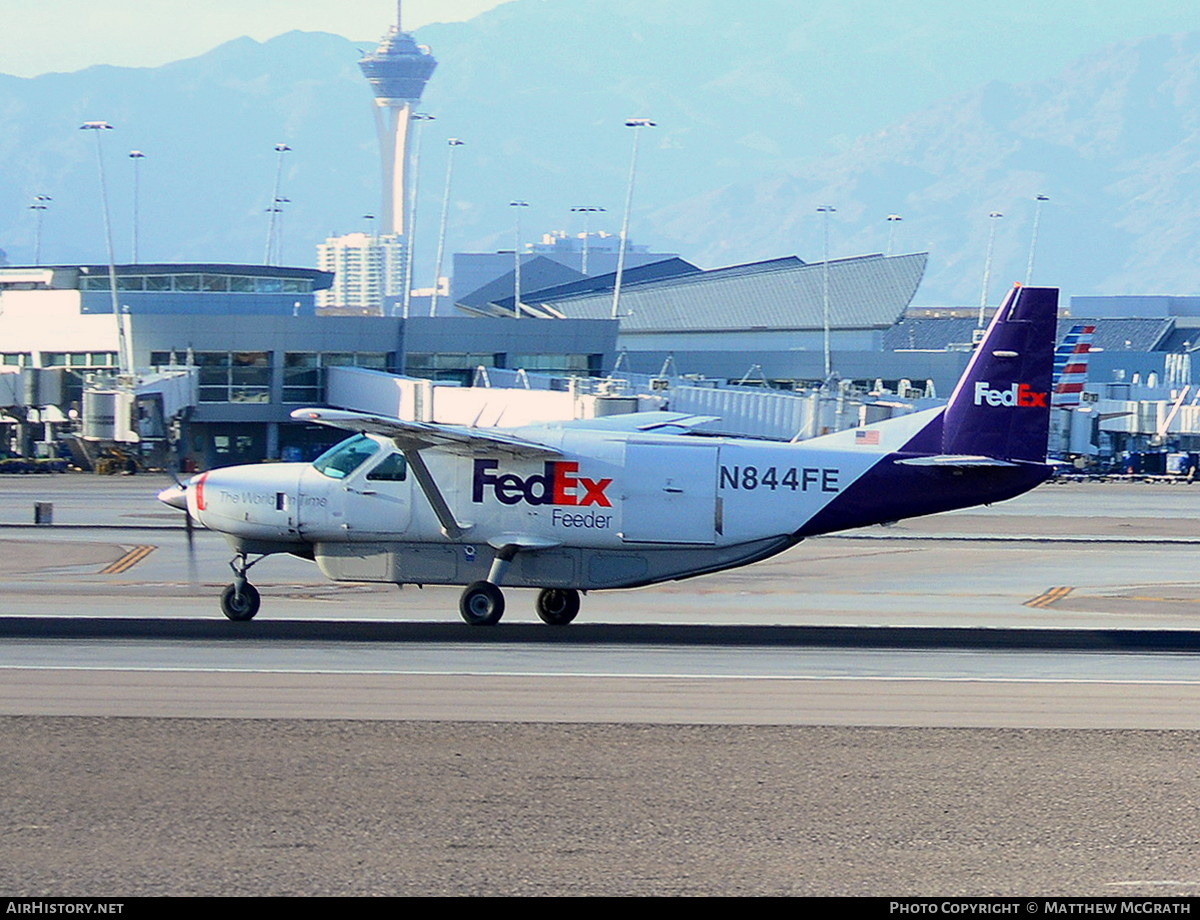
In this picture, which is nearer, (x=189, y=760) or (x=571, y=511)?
(x=189, y=760)

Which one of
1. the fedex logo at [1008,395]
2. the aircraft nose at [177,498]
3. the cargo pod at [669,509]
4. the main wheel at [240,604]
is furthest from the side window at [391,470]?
the fedex logo at [1008,395]

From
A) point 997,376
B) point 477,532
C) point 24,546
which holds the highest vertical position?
point 997,376

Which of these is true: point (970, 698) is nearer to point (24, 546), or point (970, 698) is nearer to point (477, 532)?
point (477, 532)

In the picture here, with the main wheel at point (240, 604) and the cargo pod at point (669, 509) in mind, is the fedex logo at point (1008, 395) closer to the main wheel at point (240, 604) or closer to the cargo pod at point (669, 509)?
the cargo pod at point (669, 509)

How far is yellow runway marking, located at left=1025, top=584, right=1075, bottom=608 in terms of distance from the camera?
2933cm

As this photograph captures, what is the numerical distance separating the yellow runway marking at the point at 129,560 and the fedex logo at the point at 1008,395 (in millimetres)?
17686

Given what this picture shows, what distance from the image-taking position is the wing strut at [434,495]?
24719mm

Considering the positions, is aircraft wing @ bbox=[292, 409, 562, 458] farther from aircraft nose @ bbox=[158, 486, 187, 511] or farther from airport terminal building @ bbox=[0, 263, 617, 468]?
airport terminal building @ bbox=[0, 263, 617, 468]

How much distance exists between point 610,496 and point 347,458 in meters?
4.19

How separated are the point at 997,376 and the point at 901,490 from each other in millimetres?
2375

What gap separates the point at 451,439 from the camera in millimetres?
24625

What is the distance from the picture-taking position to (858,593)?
3066 cm
